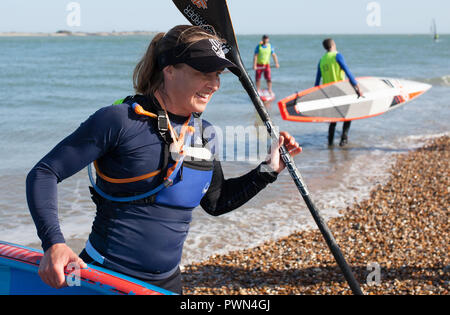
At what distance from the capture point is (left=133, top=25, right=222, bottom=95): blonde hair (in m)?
2.00

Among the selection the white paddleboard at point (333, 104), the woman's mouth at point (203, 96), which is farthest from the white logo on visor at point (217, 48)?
the white paddleboard at point (333, 104)

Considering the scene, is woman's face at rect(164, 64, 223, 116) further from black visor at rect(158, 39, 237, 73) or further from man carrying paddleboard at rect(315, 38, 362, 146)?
man carrying paddleboard at rect(315, 38, 362, 146)

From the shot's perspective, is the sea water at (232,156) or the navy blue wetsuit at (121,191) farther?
the sea water at (232,156)

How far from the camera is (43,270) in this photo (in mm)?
1775

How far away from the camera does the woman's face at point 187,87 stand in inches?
79.0

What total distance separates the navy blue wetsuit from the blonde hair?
0.34 feet

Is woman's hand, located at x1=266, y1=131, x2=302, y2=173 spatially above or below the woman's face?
below

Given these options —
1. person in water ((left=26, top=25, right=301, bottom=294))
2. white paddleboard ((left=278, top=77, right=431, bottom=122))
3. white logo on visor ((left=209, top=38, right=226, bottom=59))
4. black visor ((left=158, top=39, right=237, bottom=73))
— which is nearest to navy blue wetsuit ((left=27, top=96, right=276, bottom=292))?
person in water ((left=26, top=25, right=301, bottom=294))

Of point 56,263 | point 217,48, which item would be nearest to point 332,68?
point 217,48

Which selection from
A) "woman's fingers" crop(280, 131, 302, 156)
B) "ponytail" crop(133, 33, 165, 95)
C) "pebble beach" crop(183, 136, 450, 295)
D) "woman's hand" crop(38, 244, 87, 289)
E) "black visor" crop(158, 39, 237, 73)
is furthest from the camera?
"pebble beach" crop(183, 136, 450, 295)

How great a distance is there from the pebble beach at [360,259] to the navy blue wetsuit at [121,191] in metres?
2.46

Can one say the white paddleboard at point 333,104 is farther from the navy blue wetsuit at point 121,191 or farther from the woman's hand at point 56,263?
the woman's hand at point 56,263
